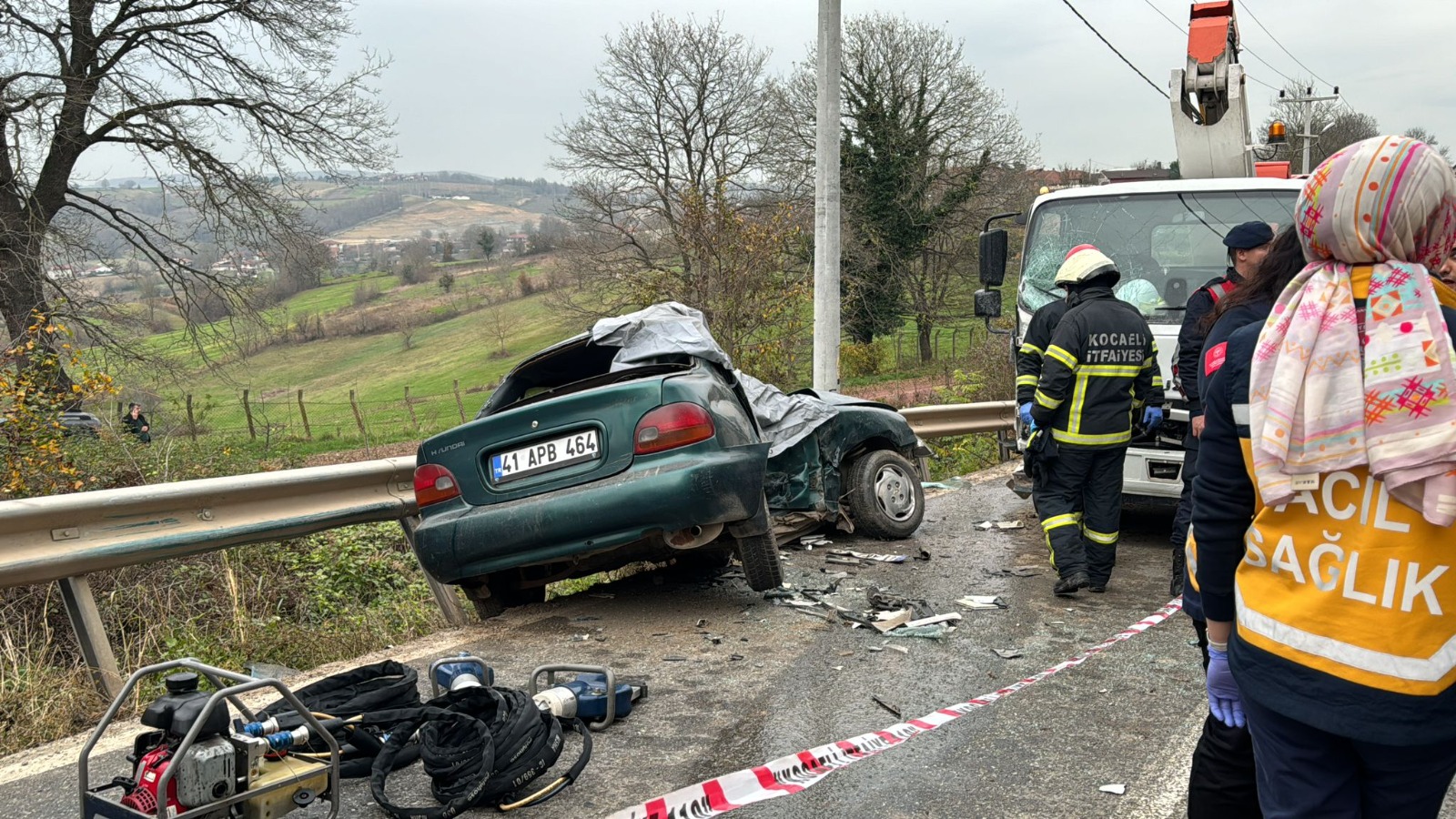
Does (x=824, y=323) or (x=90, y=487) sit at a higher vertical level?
(x=824, y=323)

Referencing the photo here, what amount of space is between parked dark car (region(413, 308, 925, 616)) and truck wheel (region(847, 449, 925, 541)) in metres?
1.72

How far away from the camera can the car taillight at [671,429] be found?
5.26 metres

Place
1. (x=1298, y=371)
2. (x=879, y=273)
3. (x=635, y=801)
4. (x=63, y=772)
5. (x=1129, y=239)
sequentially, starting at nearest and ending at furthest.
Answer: (x=1298, y=371) → (x=635, y=801) → (x=63, y=772) → (x=1129, y=239) → (x=879, y=273)

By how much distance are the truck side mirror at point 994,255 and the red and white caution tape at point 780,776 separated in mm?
5133

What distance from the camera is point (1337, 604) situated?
1.99 metres

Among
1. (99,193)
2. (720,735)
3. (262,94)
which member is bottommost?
(720,735)

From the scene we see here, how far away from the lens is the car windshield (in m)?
8.01

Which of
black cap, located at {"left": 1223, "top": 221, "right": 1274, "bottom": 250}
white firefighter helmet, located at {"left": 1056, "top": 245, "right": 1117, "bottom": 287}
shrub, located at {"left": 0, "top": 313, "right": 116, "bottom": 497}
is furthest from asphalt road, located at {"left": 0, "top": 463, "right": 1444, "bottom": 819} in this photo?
shrub, located at {"left": 0, "top": 313, "right": 116, "bottom": 497}

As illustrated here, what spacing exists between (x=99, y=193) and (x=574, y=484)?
55.7 feet

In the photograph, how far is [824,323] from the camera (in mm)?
11078

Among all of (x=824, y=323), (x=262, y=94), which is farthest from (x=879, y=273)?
(x=824, y=323)

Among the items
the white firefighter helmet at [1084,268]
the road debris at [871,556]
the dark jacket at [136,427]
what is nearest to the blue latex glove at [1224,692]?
the white firefighter helmet at [1084,268]

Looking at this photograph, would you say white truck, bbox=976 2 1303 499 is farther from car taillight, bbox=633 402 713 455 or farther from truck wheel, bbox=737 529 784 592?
car taillight, bbox=633 402 713 455

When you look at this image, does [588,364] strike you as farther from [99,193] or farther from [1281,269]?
[99,193]
